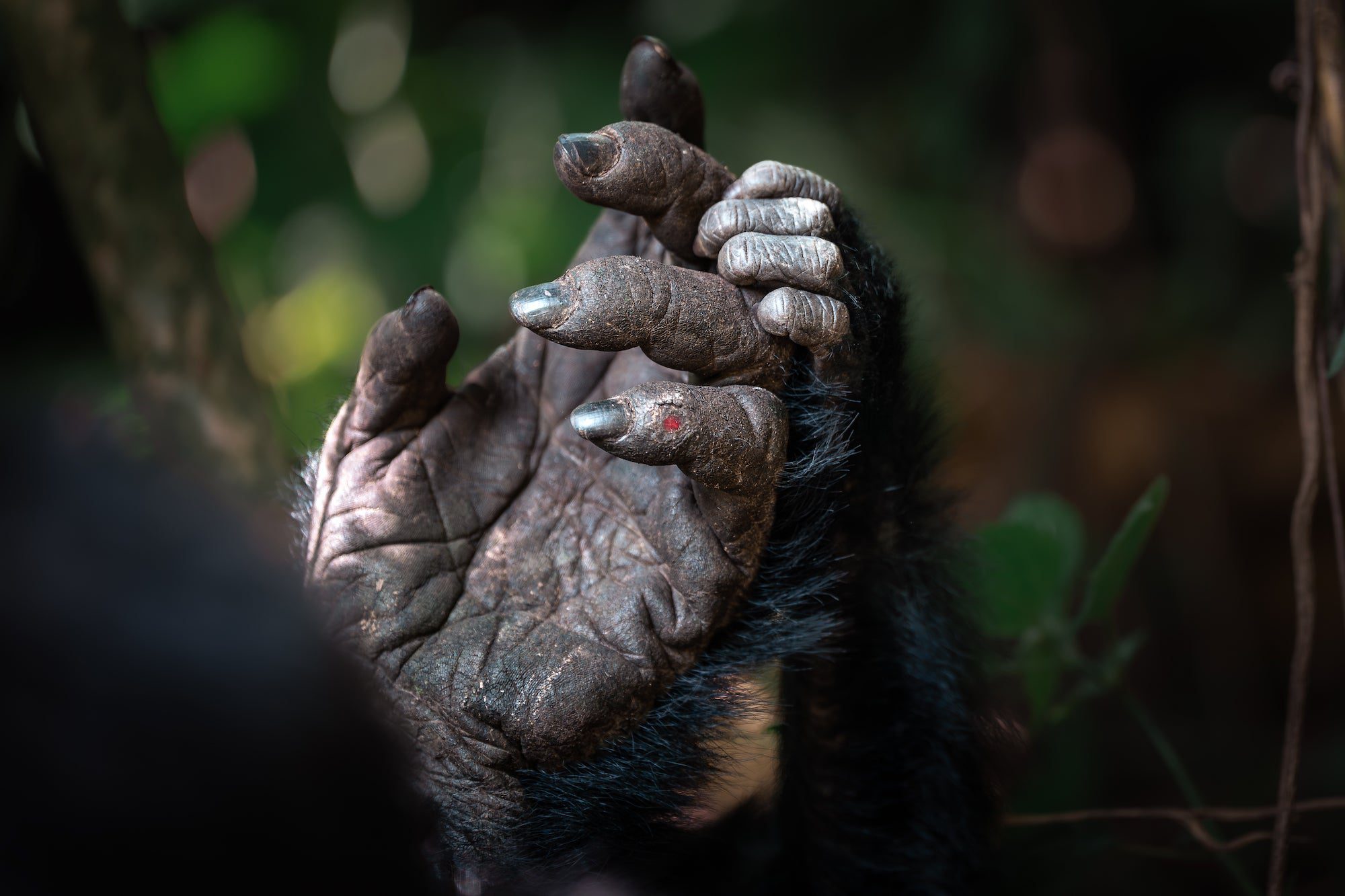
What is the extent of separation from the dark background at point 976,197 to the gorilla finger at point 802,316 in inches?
103

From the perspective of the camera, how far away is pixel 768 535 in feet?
3.51

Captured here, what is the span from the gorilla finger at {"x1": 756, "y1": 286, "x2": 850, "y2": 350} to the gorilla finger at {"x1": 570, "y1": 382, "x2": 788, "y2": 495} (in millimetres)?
68

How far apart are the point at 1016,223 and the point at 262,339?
2.95 m

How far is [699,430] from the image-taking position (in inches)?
34.1

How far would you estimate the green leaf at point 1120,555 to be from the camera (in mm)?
1329

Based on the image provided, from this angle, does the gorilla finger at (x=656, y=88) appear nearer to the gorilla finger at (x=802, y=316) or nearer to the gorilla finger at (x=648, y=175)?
the gorilla finger at (x=648, y=175)

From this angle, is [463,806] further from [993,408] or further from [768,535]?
[993,408]

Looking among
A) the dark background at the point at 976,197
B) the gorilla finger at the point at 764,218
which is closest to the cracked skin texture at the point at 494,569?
the gorilla finger at the point at 764,218

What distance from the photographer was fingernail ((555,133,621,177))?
0.89 meters

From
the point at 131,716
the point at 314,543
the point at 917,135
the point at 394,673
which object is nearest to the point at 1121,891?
the point at 394,673

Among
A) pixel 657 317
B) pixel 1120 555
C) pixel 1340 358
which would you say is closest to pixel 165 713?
pixel 657 317

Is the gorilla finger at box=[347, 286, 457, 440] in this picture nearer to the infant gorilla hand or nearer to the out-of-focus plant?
the infant gorilla hand

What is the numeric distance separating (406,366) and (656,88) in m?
0.43

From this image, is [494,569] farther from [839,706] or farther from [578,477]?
[839,706]
